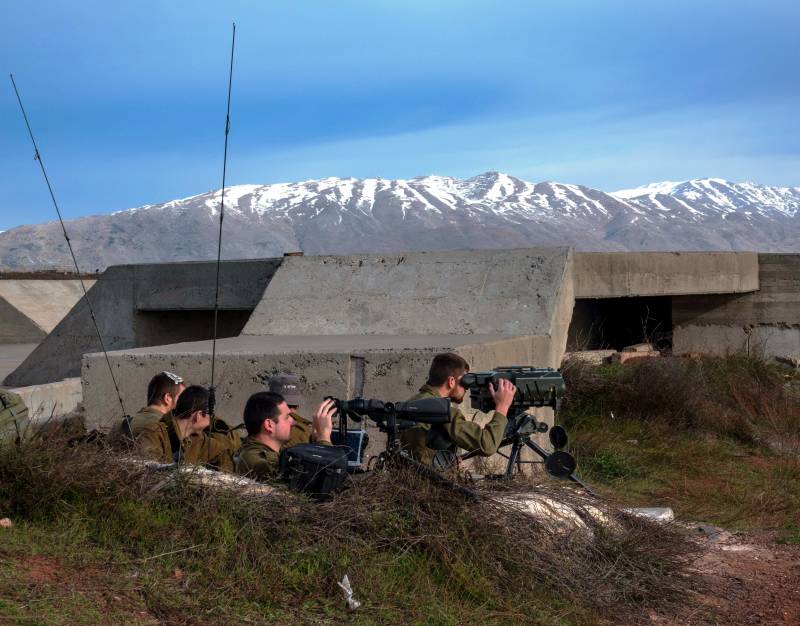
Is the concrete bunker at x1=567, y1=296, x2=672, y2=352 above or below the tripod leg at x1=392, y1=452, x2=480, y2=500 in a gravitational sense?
above

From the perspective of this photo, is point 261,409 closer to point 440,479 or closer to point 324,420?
point 324,420

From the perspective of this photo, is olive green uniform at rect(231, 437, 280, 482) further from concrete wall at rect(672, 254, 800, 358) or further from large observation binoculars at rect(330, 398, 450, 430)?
concrete wall at rect(672, 254, 800, 358)

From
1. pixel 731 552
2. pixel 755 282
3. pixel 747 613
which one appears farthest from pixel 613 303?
pixel 747 613

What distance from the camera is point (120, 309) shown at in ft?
35.7

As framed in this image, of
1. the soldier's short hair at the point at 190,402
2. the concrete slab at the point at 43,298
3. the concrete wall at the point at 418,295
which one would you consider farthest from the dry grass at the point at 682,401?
the concrete slab at the point at 43,298

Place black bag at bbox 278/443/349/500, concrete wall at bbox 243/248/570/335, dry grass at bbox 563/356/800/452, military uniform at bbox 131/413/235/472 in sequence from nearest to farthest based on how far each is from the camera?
black bag at bbox 278/443/349/500
military uniform at bbox 131/413/235/472
concrete wall at bbox 243/248/570/335
dry grass at bbox 563/356/800/452

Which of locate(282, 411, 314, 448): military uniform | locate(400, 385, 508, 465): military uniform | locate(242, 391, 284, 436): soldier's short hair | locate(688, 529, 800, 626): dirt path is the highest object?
locate(242, 391, 284, 436): soldier's short hair

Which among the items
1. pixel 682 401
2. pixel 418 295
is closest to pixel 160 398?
pixel 418 295

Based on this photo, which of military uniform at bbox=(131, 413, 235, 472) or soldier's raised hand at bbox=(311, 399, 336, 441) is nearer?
soldier's raised hand at bbox=(311, 399, 336, 441)

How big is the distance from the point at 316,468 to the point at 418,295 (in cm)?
460

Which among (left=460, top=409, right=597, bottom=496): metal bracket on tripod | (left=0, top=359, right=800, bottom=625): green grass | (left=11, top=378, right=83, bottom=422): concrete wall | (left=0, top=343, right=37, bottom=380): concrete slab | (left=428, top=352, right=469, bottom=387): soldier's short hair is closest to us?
(left=0, top=359, right=800, bottom=625): green grass

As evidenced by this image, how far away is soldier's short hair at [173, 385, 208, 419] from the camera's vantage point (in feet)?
15.9

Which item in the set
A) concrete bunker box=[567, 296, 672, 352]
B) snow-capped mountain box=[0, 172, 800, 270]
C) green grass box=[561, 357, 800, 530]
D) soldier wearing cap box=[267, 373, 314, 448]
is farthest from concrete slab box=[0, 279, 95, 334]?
snow-capped mountain box=[0, 172, 800, 270]

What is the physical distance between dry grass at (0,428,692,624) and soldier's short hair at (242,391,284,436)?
0.49 metres
